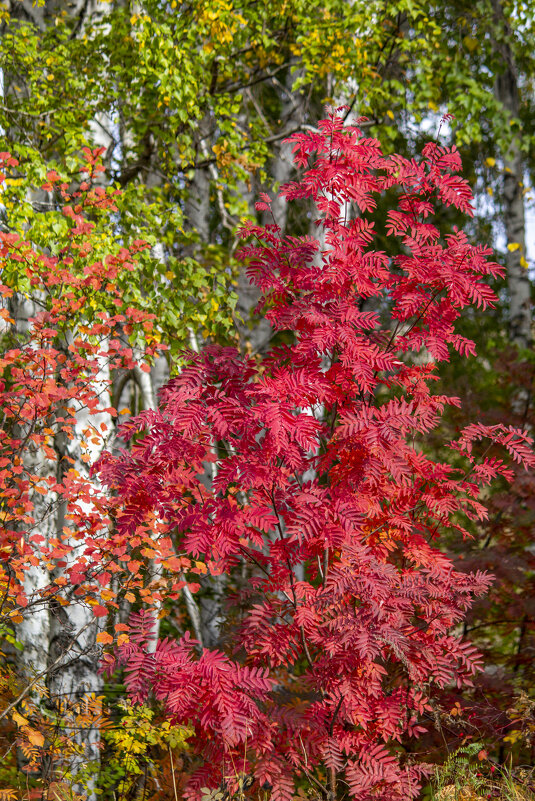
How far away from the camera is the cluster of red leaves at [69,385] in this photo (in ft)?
15.1

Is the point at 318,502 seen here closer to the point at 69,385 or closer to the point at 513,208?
the point at 69,385

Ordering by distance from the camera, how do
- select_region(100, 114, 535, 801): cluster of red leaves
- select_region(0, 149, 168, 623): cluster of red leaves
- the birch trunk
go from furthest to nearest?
1. the birch trunk
2. select_region(0, 149, 168, 623): cluster of red leaves
3. select_region(100, 114, 535, 801): cluster of red leaves

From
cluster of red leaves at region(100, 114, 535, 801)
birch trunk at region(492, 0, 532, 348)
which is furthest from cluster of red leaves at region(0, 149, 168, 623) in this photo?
birch trunk at region(492, 0, 532, 348)

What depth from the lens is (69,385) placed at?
5215 mm

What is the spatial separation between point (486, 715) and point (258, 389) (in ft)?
8.31

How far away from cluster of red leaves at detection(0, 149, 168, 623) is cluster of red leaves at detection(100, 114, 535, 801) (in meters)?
1.39

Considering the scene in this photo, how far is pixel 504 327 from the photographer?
34.6 feet

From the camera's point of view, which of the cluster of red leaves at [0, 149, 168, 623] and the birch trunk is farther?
the birch trunk

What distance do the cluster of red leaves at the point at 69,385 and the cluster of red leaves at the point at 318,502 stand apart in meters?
1.39

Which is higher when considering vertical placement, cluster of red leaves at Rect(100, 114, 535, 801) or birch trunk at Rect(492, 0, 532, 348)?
birch trunk at Rect(492, 0, 532, 348)

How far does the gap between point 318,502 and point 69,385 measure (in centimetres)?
292

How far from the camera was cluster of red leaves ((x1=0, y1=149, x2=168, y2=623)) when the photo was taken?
15.1 feet

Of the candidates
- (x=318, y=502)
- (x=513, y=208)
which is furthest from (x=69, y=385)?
(x=513, y=208)

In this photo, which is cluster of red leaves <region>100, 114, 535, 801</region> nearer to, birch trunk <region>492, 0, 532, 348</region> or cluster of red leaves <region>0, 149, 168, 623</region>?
cluster of red leaves <region>0, 149, 168, 623</region>
